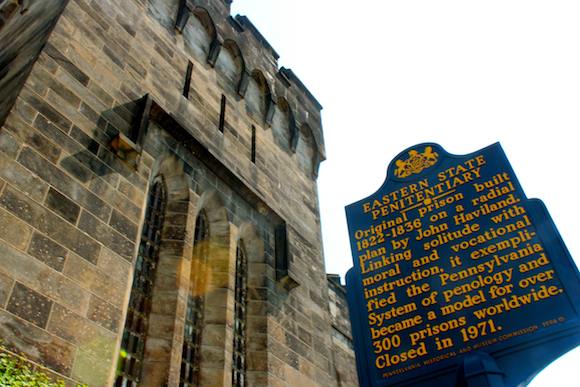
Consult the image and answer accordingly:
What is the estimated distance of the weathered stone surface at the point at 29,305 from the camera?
16.6 feet

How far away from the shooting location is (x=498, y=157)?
6.52 meters

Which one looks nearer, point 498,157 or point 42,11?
point 498,157

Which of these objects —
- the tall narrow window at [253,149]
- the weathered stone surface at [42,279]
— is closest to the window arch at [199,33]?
the tall narrow window at [253,149]

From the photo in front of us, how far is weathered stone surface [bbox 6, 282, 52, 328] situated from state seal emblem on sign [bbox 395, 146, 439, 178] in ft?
14.1

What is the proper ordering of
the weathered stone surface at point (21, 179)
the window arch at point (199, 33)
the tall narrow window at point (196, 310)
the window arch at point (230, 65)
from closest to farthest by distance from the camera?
the weathered stone surface at point (21, 179), the tall narrow window at point (196, 310), the window arch at point (199, 33), the window arch at point (230, 65)

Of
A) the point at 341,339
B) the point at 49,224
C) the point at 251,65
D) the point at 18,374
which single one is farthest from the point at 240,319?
the point at 251,65

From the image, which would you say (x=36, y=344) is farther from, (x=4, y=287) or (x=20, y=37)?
(x=20, y=37)

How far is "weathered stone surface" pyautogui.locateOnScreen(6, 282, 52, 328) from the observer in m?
5.06

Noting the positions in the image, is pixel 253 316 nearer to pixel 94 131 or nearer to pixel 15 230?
pixel 94 131

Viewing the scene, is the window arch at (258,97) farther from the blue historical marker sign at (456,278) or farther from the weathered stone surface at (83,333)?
the weathered stone surface at (83,333)

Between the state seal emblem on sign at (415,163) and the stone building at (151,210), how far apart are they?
3.25m

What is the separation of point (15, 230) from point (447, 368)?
4319 mm

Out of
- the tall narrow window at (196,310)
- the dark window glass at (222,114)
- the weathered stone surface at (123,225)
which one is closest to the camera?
the weathered stone surface at (123,225)

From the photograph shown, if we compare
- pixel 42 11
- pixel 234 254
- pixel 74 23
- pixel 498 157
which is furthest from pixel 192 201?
pixel 498 157
